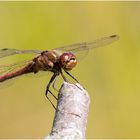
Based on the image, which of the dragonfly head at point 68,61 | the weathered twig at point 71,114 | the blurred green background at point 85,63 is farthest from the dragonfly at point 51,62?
the blurred green background at point 85,63

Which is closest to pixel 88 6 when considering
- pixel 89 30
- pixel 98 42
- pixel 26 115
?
pixel 89 30

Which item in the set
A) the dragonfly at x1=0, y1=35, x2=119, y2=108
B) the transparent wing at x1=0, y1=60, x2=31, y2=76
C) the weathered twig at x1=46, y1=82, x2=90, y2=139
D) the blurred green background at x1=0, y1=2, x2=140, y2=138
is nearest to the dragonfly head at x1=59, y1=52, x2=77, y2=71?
the dragonfly at x1=0, y1=35, x2=119, y2=108

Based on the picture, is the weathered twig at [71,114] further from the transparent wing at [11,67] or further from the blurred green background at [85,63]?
the blurred green background at [85,63]

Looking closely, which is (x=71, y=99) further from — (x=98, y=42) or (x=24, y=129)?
(x=24, y=129)

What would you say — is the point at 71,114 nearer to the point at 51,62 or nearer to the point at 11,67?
the point at 51,62

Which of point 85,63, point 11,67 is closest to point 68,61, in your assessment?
point 11,67

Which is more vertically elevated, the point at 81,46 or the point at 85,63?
the point at 85,63
